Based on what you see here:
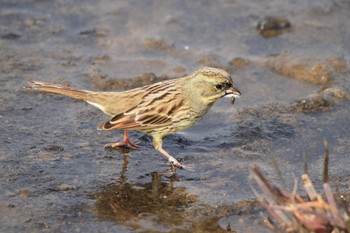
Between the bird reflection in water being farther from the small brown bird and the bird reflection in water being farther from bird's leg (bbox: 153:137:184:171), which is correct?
the small brown bird

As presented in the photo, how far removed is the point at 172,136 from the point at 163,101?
0.64m

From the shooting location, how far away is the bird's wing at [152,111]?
812 cm

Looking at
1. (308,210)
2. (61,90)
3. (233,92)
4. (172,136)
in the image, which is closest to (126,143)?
(172,136)

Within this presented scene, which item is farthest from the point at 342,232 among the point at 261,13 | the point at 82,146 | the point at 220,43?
the point at 261,13

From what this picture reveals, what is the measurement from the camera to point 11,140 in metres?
8.14

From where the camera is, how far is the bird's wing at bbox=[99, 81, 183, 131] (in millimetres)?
8125

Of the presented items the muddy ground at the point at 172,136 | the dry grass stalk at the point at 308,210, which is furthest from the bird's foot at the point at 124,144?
the dry grass stalk at the point at 308,210

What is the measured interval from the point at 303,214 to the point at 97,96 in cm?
356

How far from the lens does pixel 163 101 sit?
8422 millimetres

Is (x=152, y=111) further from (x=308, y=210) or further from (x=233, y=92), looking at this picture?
(x=308, y=210)

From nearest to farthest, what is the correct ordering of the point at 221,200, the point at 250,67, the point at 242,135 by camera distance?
the point at 221,200
the point at 242,135
the point at 250,67

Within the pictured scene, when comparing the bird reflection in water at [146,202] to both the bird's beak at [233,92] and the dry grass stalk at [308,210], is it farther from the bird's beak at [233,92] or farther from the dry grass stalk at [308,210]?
the dry grass stalk at [308,210]

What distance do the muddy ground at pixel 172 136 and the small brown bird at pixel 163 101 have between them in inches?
11.6

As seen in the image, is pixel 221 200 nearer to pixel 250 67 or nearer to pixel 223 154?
pixel 223 154
